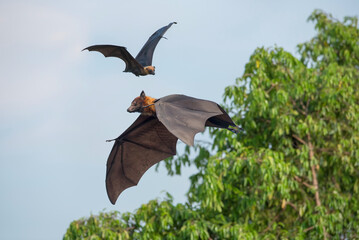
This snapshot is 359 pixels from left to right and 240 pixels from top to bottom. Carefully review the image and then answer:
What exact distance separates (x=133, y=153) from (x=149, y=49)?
120 cm

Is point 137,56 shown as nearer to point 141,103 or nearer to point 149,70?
point 149,70

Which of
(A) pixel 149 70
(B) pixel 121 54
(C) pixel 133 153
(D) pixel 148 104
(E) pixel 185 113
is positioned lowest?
(E) pixel 185 113

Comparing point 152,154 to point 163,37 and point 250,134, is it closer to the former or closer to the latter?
point 163,37

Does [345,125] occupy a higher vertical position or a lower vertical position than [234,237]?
higher

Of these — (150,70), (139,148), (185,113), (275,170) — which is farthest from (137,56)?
(275,170)

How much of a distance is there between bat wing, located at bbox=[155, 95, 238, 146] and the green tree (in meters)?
3.33

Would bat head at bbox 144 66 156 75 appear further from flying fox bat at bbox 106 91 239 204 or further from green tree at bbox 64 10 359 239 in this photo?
green tree at bbox 64 10 359 239

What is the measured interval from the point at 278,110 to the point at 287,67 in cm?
87

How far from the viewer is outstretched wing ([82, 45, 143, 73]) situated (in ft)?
16.8

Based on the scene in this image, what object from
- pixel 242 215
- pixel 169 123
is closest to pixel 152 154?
pixel 169 123

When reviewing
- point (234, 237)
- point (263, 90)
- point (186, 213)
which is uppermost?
point (263, 90)

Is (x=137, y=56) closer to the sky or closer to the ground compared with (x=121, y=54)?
closer to the sky

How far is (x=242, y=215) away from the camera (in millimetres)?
9453

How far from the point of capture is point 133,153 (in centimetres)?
654
